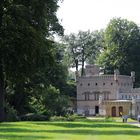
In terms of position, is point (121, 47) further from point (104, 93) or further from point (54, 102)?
point (54, 102)

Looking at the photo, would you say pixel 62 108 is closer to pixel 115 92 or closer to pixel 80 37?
pixel 115 92

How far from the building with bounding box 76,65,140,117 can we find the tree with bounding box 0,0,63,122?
152 feet

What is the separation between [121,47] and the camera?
99.9m

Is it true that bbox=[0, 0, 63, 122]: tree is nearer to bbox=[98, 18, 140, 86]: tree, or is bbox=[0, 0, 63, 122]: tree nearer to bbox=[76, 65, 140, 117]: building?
bbox=[76, 65, 140, 117]: building

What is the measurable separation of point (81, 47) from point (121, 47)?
11937mm

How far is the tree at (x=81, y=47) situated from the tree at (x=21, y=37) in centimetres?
7007

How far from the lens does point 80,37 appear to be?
110 m

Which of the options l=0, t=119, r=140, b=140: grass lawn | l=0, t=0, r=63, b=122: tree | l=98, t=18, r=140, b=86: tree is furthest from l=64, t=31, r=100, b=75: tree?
l=0, t=119, r=140, b=140: grass lawn

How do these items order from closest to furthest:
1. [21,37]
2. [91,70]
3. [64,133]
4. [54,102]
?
1. [64,133]
2. [21,37]
3. [54,102]
4. [91,70]

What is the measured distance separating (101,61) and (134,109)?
21.4 m

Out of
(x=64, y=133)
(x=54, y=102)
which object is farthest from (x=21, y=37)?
(x=54, y=102)

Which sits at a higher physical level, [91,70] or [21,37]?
[91,70]

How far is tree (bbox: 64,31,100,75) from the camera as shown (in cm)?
10888

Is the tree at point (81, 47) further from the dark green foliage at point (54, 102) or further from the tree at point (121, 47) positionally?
the dark green foliage at point (54, 102)
